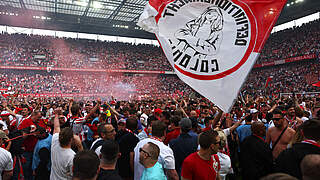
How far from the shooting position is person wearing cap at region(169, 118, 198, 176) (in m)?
3.49

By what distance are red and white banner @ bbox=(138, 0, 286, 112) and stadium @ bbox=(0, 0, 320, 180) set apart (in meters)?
0.02

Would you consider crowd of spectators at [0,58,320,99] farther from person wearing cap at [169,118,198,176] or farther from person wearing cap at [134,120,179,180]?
person wearing cap at [134,120,179,180]

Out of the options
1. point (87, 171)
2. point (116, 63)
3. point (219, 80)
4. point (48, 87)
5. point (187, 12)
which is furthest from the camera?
point (116, 63)

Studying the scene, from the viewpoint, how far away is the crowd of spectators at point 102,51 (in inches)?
1218

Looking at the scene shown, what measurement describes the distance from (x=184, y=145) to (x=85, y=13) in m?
30.0

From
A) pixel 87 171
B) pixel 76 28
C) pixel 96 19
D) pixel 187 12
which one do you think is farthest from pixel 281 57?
pixel 87 171

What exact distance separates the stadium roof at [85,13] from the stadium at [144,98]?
6.0 inches

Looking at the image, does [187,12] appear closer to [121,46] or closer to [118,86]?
[118,86]

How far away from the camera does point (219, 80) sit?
2.96 metres

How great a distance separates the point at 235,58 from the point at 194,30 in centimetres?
83

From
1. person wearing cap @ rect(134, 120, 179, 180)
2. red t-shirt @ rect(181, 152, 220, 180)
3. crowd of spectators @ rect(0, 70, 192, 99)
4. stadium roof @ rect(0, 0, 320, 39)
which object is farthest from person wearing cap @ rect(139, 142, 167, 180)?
crowd of spectators @ rect(0, 70, 192, 99)

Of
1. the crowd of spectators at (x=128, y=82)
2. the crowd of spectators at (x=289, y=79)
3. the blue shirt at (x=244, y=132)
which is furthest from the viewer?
the crowd of spectators at (x=128, y=82)

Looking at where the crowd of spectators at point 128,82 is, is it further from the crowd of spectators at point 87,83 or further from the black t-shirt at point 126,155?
the black t-shirt at point 126,155

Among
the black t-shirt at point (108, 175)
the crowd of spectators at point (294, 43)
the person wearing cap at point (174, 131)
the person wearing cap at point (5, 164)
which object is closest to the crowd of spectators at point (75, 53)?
the crowd of spectators at point (294, 43)
